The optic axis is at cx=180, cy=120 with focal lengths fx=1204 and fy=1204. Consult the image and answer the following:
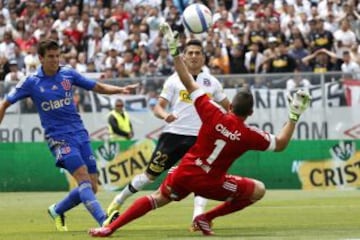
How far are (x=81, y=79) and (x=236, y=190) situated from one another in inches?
114

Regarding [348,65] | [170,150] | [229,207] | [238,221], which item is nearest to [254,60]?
[348,65]

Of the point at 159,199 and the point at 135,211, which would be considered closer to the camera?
the point at 135,211

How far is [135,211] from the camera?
14.0 m

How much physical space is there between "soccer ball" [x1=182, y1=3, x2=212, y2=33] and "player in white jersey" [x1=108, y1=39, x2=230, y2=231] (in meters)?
0.23

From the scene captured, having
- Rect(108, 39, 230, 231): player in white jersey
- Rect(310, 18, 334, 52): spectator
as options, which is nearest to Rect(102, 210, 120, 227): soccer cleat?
Rect(108, 39, 230, 231): player in white jersey

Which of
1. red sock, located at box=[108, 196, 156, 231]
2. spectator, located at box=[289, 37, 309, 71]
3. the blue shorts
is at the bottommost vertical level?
spectator, located at box=[289, 37, 309, 71]

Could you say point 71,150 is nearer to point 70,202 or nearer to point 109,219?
point 70,202

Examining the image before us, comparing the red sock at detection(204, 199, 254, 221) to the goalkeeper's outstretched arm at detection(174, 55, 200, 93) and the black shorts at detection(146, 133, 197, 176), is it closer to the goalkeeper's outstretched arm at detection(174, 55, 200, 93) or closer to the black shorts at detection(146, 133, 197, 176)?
the goalkeeper's outstretched arm at detection(174, 55, 200, 93)

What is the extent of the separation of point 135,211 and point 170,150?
117 inches

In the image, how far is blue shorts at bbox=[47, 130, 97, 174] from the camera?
15.5m

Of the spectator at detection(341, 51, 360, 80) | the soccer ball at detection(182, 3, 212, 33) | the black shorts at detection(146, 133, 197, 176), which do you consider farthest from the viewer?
the spectator at detection(341, 51, 360, 80)

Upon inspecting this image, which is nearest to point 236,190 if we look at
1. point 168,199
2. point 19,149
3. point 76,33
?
point 168,199

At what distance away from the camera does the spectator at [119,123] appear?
27922 millimetres

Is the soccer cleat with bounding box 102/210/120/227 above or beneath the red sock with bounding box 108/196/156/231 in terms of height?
beneath
